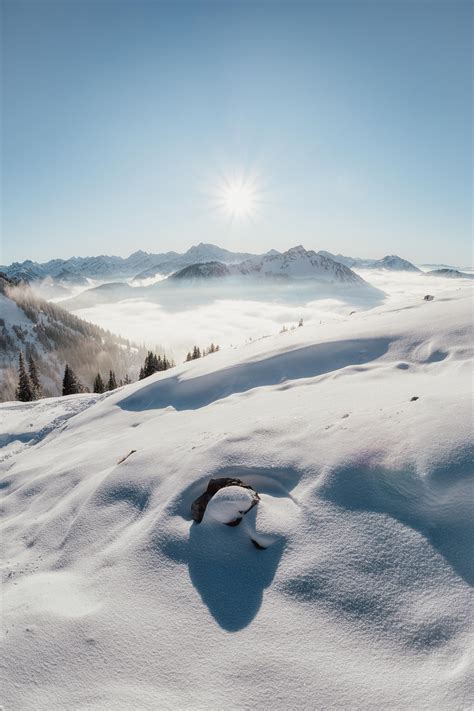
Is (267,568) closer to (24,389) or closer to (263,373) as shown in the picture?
(263,373)

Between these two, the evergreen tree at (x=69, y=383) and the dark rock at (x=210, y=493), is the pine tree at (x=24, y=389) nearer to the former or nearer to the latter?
the evergreen tree at (x=69, y=383)

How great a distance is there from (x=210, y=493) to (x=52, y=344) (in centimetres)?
18444

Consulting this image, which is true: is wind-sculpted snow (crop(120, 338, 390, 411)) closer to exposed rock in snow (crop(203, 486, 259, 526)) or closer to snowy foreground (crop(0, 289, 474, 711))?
snowy foreground (crop(0, 289, 474, 711))

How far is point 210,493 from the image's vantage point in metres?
6.14

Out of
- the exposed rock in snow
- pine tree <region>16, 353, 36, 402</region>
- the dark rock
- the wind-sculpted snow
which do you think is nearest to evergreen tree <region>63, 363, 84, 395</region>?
pine tree <region>16, 353, 36, 402</region>

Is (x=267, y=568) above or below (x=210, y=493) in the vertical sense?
below

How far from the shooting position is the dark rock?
593 centimetres

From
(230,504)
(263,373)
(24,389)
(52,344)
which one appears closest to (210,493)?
(230,504)

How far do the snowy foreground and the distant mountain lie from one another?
140985mm

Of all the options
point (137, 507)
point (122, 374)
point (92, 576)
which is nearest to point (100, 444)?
point (137, 507)

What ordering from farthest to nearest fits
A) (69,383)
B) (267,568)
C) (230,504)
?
(69,383)
(230,504)
(267,568)

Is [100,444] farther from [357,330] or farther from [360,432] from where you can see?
[357,330]

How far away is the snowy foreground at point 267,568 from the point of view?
3568 millimetres

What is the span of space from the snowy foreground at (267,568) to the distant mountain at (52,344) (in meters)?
141
